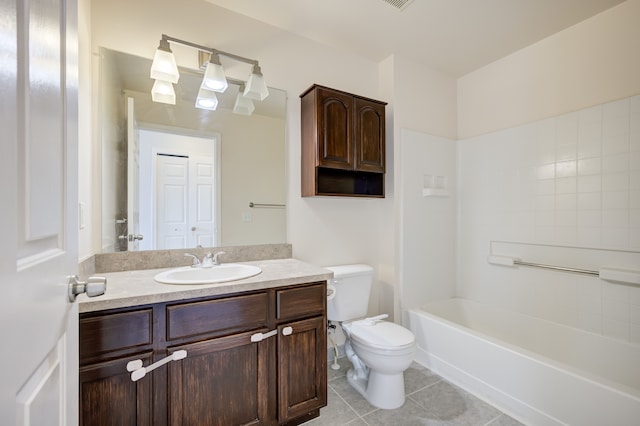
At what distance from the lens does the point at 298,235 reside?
6.91 feet

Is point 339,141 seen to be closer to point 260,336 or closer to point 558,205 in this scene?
point 260,336

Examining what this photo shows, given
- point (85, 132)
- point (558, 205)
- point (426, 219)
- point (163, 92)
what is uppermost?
point (163, 92)

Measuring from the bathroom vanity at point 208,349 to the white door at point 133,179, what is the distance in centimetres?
22

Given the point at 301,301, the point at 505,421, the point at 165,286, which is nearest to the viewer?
the point at 165,286

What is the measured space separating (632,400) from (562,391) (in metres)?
0.26

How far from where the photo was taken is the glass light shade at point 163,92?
164 cm

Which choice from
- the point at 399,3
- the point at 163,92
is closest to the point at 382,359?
the point at 163,92

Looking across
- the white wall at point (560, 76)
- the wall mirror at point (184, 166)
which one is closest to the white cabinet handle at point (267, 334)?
the wall mirror at point (184, 166)

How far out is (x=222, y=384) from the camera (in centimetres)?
131

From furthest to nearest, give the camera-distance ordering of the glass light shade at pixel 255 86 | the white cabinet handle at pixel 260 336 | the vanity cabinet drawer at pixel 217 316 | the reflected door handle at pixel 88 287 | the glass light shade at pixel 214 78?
1. the glass light shade at pixel 255 86
2. the glass light shade at pixel 214 78
3. the white cabinet handle at pixel 260 336
4. the vanity cabinet drawer at pixel 217 316
5. the reflected door handle at pixel 88 287

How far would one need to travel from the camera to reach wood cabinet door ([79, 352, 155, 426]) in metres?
1.05

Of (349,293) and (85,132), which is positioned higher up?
(85,132)

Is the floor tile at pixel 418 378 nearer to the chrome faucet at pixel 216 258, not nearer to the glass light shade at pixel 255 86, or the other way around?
the chrome faucet at pixel 216 258

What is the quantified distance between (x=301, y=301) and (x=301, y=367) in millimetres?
354
